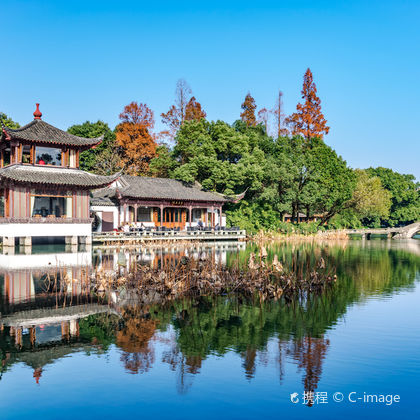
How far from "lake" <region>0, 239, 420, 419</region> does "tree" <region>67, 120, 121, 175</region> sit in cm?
3487

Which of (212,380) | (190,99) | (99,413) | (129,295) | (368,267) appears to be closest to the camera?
(99,413)

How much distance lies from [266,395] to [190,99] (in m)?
46.4

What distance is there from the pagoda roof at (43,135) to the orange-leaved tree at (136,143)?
52.8 ft

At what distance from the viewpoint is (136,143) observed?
47.9m

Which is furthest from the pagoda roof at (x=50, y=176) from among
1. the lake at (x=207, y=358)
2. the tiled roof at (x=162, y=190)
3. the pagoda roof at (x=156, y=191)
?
the lake at (x=207, y=358)

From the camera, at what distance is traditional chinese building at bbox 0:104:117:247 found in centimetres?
2806

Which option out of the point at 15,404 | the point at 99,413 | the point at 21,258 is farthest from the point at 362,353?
the point at 21,258

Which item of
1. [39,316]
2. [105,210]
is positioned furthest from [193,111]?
[39,316]

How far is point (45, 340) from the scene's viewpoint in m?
8.60

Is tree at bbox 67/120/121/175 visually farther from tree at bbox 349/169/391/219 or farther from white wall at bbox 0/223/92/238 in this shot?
tree at bbox 349/169/391/219

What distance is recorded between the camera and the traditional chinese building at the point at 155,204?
35.3 metres

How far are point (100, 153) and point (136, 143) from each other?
375 centimetres

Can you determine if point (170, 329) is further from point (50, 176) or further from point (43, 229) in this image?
point (50, 176)

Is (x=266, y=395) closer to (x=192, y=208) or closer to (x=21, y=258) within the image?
(x=21, y=258)
